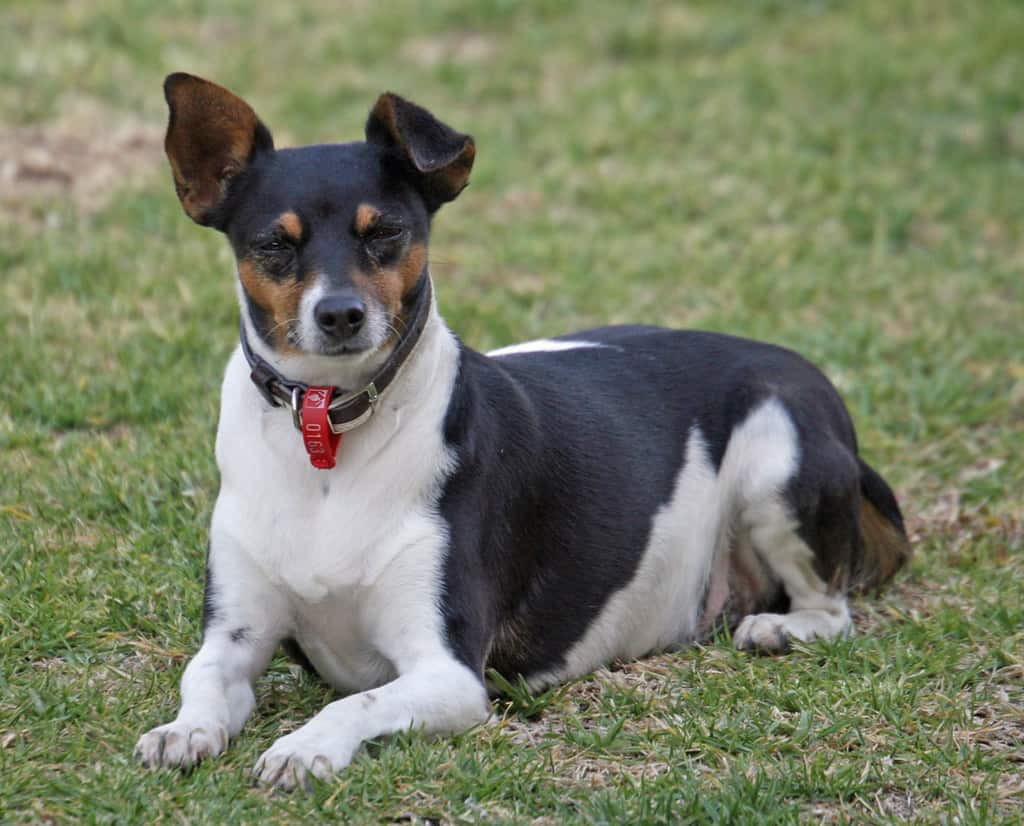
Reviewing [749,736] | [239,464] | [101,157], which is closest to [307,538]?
[239,464]

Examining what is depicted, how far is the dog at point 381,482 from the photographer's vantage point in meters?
3.88

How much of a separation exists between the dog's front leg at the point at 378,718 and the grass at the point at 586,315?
2.2 inches

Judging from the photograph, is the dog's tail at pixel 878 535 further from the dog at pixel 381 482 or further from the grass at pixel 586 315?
the dog at pixel 381 482

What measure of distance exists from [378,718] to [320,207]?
4.04 ft

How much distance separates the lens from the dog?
3877mm

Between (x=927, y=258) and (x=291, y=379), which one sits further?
(x=927, y=258)

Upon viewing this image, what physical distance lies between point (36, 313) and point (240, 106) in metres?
3.11

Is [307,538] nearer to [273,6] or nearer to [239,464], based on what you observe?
[239,464]

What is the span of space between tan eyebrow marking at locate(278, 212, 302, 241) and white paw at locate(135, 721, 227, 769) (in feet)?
3.88

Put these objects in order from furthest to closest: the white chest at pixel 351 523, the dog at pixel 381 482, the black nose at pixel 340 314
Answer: the white chest at pixel 351 523
the dog at pixel 381 482
the black nose at pixel 340 314

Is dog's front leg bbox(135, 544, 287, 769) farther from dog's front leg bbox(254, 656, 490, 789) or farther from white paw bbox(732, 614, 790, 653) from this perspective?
white paw bbox(732, 614, 790, 653)

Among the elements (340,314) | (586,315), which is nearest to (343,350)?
(340,314)

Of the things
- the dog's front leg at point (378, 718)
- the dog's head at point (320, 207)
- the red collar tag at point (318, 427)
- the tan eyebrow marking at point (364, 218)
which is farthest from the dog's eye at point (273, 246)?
the dog's front leg at point (378, 718)

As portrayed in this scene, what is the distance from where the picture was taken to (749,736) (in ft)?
13.2
